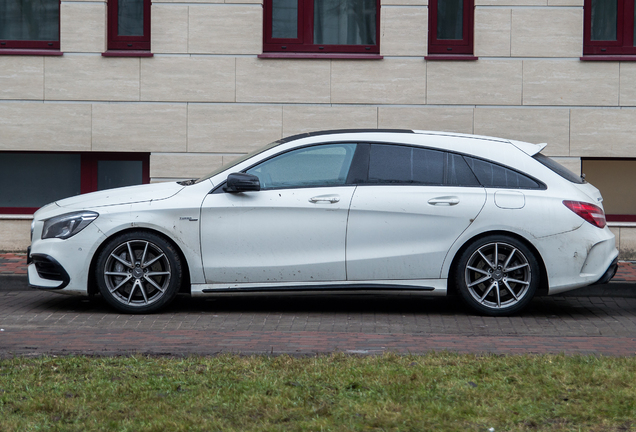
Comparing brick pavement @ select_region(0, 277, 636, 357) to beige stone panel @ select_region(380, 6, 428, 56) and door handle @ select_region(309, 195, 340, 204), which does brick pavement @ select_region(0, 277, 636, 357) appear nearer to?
door handle @ select_region(309, 195, 340, 204)

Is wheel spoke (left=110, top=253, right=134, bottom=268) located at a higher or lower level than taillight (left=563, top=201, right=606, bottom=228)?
lower

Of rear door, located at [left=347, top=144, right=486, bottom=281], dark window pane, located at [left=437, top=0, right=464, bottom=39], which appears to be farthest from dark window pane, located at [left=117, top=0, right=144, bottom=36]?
rear door, located at [left=347, top=144, right=486, bottom=281]

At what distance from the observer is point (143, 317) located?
7.24m

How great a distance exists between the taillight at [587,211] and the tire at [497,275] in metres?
0.52

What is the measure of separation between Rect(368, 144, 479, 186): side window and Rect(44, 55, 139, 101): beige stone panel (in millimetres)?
5518

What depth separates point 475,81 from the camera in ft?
39.0

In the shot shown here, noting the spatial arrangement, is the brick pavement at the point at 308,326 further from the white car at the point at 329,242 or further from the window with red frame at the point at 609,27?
the window with red frame at the point at 609,27

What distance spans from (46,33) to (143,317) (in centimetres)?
650

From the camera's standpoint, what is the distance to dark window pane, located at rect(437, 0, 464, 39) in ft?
39.9

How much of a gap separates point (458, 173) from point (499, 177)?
0.36 m

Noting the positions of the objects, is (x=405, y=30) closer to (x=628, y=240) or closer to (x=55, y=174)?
(x=628, y=240)

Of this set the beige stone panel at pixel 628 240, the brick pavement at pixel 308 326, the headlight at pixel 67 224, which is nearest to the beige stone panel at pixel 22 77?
the brick pavement at pixel 308 326

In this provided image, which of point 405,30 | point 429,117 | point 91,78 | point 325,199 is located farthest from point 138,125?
point 325,199

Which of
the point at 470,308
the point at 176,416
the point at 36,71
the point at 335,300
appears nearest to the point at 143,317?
the point at 335,300
